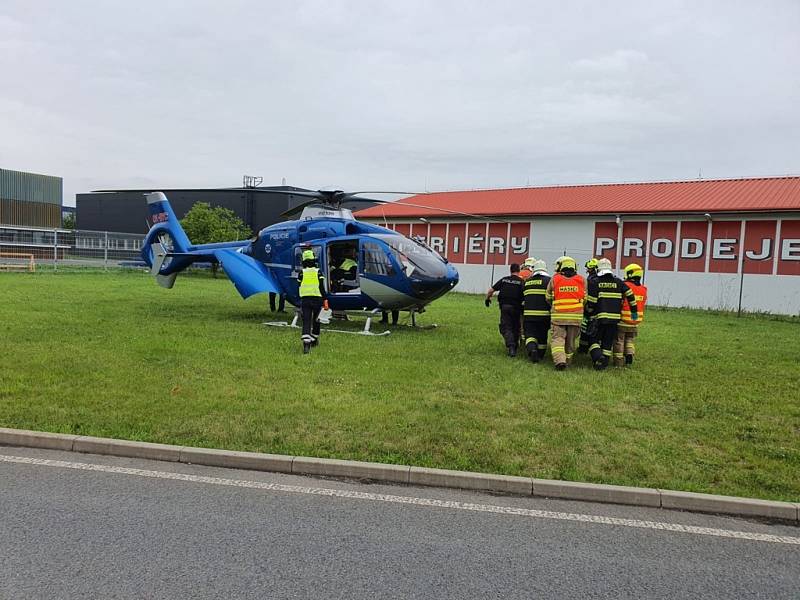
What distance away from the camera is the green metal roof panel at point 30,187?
3041 inches

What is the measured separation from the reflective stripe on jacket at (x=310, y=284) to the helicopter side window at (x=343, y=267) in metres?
2.83

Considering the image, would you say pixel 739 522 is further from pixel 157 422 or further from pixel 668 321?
pixel 668 321

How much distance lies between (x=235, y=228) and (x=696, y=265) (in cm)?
3269

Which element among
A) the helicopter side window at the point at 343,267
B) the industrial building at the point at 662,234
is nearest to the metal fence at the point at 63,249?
the industrial building at the point at 662,234

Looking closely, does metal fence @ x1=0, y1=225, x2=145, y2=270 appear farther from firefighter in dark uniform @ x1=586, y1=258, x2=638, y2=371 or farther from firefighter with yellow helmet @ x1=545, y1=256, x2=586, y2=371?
firefighter in dark uniform @ x1=586, y1=258, x2=638, y2=371

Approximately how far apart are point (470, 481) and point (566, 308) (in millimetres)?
5676

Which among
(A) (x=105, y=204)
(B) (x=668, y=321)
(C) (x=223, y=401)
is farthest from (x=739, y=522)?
(A) (x=105, y=204)

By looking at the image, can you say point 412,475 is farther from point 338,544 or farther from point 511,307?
point 511,307

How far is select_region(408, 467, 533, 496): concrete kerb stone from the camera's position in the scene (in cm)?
550

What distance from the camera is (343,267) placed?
15.5m

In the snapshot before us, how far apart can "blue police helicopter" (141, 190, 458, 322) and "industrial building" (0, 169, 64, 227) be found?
74.1m

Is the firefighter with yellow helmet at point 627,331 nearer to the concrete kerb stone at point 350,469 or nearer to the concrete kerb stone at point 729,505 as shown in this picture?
the concrete kerb stone at point 729,505

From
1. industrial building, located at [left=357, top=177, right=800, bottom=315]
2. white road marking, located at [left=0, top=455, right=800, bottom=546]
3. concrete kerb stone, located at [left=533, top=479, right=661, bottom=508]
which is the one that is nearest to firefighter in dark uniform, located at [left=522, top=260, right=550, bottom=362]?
concrete kerb stone, located at [left=533, top=479, right=661, bottom=508]

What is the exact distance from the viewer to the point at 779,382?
963cm
